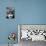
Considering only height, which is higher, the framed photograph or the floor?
the framed photograph

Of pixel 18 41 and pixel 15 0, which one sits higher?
pixel 15 0

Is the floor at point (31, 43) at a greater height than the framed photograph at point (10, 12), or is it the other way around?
the framed photograph at point (10, 12)

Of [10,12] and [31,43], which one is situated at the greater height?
[10,12]

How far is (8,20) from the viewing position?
363cm

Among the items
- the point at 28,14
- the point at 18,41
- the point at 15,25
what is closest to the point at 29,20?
the point at 28,14

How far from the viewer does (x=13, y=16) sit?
11.9 ft

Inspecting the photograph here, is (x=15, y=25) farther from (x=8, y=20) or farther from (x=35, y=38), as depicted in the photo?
(x=35, y=38)

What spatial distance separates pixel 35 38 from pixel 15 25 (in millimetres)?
619

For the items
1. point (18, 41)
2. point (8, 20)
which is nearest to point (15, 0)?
point (8, 20)

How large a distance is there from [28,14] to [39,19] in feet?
1.03

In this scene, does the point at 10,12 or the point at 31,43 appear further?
the point at 10,12

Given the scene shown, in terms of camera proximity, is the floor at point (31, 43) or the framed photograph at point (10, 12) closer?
the floor at point (31, 43)

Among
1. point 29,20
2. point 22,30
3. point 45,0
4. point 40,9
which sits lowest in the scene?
point 22,30

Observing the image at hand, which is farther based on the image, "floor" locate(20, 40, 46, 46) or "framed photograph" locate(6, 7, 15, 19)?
"framed photograph" locate(6, 7, 15, 19)
